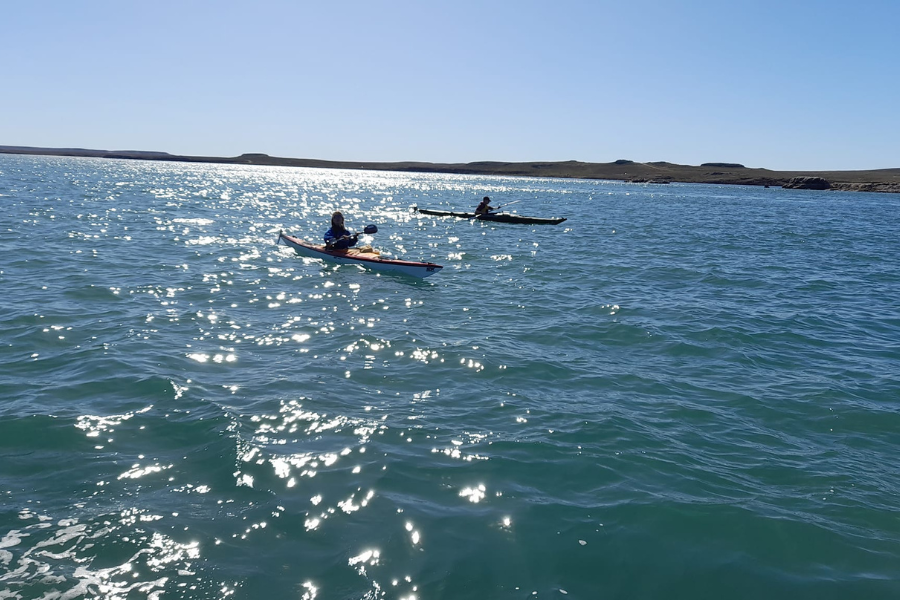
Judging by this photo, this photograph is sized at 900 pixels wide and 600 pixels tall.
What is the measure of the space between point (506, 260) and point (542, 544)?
716 inches

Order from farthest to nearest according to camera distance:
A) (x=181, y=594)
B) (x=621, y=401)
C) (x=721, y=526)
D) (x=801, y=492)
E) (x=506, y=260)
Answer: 1. (x=506, y=260)
2. (x=621, y=401)
3. (x=801, y=492)
4. (x=721, y=526)
5. (x=181, y=594)

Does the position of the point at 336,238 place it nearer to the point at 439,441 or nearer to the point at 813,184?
the point at 439,441

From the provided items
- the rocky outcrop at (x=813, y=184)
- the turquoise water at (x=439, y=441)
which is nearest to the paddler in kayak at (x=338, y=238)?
the turquoise water at (x=439, y=441)

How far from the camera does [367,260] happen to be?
19.8 meters

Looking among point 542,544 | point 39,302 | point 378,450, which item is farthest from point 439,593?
point 39,302

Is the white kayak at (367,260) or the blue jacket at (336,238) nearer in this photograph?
the white kayak at (367,260)

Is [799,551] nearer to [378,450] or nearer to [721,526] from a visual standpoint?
[721,526]

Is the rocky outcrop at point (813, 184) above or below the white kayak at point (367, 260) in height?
above

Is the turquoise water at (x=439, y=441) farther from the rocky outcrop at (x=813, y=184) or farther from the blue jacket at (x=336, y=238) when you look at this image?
the rocky outcrop at (x=813, y=184)

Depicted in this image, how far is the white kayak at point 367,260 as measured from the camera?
59.8 ft

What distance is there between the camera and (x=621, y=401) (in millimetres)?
9062

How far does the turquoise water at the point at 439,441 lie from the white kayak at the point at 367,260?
109cm

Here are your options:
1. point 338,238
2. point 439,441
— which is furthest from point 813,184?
point 439,441

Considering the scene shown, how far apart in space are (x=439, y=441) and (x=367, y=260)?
42.6 ft
